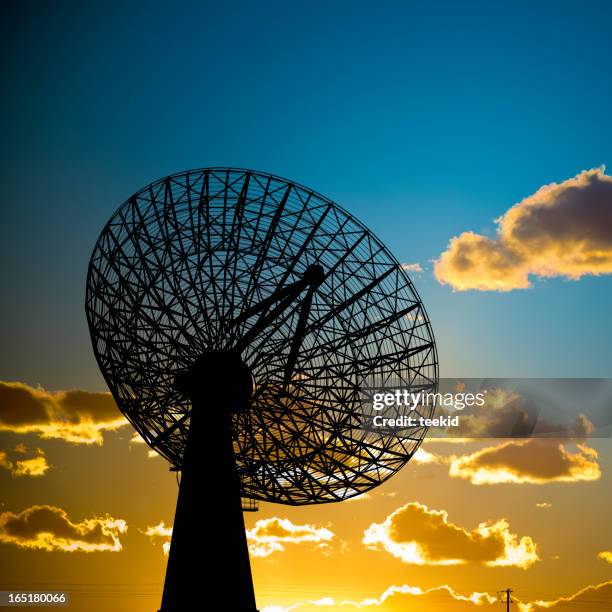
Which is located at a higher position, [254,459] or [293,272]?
[293,272]

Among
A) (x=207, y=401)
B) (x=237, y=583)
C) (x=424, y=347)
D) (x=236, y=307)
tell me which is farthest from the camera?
(x=424, y=347)

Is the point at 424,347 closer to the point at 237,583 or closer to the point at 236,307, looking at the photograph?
the point at 236,307

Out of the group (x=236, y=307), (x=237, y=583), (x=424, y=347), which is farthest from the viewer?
(x=424, y=347)

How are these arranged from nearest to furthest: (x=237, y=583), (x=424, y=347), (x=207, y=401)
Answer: (x=237, y=583)
(x=207, y=401)
(x=424, y=347)

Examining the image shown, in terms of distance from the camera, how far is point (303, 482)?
37062mm

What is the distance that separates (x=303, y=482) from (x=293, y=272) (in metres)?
9.30

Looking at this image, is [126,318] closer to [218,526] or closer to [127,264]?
[127,264]

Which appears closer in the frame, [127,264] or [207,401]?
[207,401]

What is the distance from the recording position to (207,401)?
3466cm

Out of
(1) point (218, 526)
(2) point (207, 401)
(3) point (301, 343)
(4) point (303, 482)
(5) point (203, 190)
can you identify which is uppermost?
(5) point (203, 190)

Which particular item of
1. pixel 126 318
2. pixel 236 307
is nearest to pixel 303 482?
pixel 236 307

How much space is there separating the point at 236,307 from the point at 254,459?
22.0ft

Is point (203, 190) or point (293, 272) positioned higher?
point (203, 190)

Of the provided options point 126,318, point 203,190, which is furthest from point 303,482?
point 203,190
